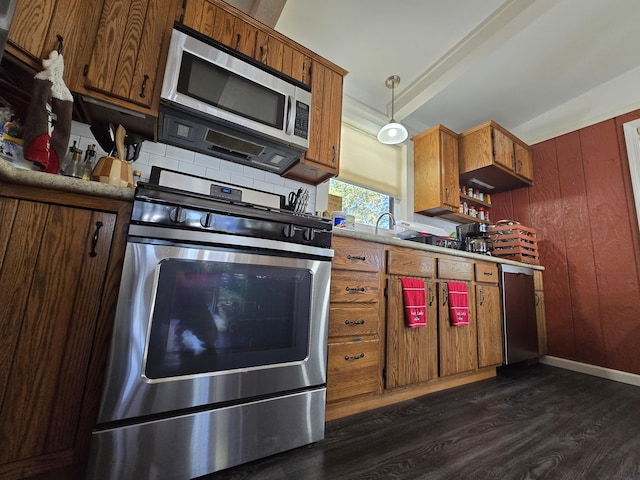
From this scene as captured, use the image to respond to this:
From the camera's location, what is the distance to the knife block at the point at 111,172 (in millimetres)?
1247

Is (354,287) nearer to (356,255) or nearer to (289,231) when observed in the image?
(356,255)

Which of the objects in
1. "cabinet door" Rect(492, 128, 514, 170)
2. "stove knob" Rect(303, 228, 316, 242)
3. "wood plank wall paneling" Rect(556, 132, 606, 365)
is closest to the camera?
"stove knob" Rect(303, 228, 316, 242)

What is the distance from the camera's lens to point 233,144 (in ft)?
5.46

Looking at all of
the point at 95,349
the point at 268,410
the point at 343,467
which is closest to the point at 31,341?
the point at 95,349

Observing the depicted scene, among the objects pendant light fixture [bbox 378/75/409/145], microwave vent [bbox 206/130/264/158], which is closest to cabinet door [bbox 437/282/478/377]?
pendant light fixture [bbox 378/75/409/145]

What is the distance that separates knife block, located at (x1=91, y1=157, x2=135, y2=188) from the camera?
4.09 feet

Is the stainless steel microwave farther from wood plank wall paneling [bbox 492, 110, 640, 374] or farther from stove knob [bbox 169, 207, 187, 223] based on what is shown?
wood plank wall paneling [bbox 492, 110, 640, 374]

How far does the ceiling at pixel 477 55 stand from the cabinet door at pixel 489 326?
6.15 ft

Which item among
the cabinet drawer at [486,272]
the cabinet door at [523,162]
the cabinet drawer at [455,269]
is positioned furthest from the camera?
the cabinet door at [523,162]

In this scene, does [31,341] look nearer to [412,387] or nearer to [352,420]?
[352,420]

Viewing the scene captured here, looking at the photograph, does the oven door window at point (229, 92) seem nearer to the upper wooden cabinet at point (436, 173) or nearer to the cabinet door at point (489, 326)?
the upper wooden cabinet at point (436, 173)

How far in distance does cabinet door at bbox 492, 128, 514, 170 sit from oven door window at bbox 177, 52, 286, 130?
91.2 inches

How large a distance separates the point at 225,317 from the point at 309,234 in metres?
0.49

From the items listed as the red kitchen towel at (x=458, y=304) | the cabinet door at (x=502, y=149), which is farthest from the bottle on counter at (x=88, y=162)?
the cabinet door at (x=502, y=149)
